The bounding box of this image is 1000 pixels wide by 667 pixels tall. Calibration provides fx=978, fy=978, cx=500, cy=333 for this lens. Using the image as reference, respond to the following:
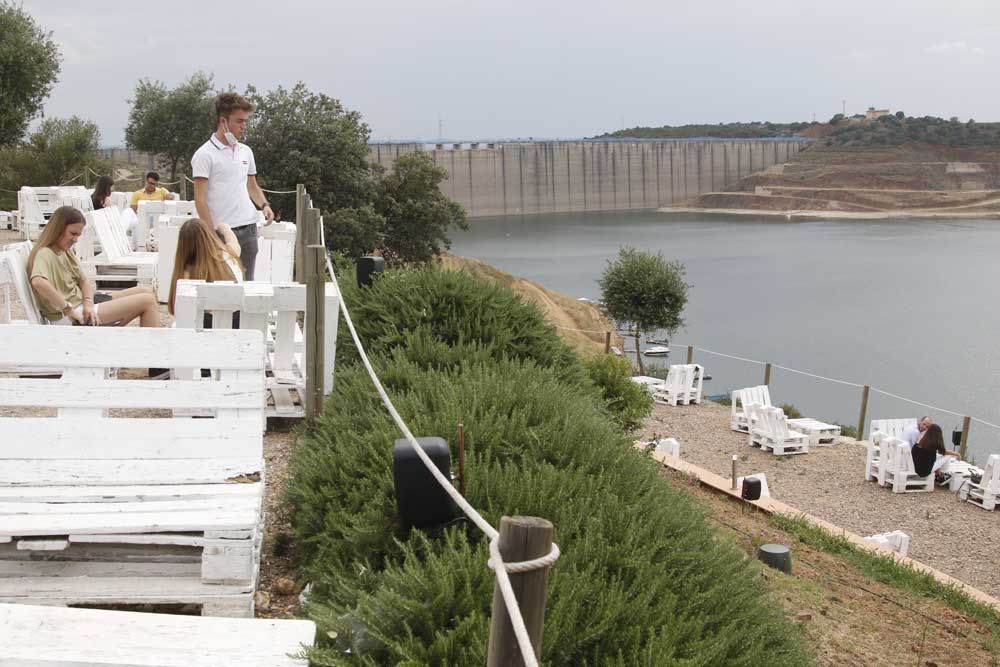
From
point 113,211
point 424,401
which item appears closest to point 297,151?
point 113,211

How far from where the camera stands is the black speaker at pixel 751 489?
8.40 m

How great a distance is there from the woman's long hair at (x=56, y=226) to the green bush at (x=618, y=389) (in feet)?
18.4

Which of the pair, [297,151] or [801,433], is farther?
[297,151]

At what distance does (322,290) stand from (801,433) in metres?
13.6

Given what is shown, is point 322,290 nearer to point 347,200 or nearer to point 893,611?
point 893,611

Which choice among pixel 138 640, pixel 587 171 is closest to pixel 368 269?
pixel 138 640

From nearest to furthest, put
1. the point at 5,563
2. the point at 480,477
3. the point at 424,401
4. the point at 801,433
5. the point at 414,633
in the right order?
the point at 414,633 < the point at 5,563 < the point at 480,477 < the point at 424,401 < the point at 801,433

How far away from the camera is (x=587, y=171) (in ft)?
325

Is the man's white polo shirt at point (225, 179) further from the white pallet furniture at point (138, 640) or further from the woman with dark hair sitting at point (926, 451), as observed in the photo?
the woman with dark hair sitting at point (926, 451)

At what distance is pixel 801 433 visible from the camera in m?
16.5

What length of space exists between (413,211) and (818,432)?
20277mm

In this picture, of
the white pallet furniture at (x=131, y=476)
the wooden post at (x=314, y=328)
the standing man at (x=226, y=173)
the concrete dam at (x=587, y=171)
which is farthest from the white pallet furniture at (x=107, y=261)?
the concrete dam at (x=587, y=171)

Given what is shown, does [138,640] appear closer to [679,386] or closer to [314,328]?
[314,328]

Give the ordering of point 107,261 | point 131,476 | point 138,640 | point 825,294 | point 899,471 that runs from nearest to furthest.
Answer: point 138,640 → point 131,476 → point 107,261 → point 899,471 → point 825,294
